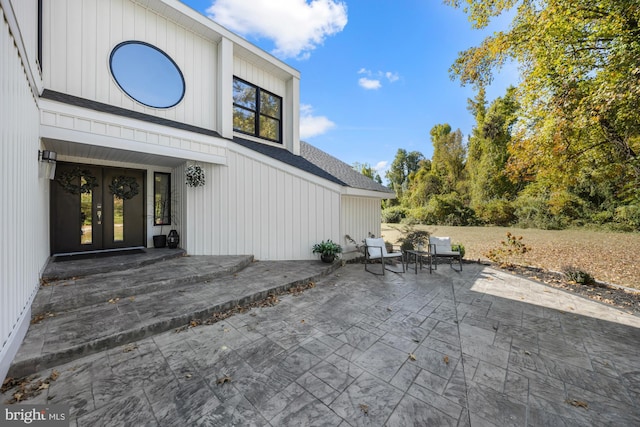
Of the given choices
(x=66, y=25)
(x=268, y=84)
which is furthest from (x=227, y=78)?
(x=66, y=25)

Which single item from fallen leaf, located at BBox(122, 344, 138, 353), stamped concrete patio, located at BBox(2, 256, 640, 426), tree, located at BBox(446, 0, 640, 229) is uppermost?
tree, located at BBox(446, 0, 640, 229)

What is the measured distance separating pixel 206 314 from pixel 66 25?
20.2ft

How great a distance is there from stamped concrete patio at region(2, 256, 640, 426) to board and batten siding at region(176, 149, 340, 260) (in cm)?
279

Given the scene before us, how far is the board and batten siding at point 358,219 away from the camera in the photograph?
751 cm

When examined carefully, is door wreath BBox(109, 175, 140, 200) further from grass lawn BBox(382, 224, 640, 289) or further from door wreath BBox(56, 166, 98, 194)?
grass lawn BBox(382, 224, 640, 289)

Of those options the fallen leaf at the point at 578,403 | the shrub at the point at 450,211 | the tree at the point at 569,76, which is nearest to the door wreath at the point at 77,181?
the fallen leaf at the point at 578,403

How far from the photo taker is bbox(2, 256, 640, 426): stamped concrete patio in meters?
1.81

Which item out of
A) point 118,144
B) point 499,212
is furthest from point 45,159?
point 499,212

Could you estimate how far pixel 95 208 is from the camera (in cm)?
531

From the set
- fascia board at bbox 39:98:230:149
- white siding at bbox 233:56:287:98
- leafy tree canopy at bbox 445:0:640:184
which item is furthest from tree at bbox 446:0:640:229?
fascia board at bbox 39:98:230:149

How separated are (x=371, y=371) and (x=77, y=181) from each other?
676cm

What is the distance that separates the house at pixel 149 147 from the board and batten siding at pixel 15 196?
0.21 ft

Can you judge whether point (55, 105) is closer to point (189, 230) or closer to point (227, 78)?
point (189, 230)

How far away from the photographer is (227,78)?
6430 mm
